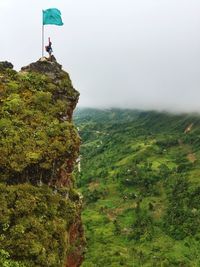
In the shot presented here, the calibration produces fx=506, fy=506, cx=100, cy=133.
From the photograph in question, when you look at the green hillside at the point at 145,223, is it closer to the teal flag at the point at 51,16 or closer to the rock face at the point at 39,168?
the teal flag at the point at 51,16

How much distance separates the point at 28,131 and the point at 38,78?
804cm

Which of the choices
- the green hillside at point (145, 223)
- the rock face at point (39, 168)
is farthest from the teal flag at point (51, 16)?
the green hillside at point (145, 223)

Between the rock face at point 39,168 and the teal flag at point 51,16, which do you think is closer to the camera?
the rock face at point 39,168

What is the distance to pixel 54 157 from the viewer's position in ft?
122

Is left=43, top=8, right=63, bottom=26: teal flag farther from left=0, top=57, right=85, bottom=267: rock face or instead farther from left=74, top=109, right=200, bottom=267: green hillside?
left=74, top=109, right=200, bottom=267: green hillside

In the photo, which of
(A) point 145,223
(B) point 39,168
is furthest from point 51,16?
(A) point 145,223

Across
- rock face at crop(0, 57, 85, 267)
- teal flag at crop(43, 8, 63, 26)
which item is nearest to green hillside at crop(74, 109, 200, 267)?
teal flag at crop(43, 8, 63, 26)

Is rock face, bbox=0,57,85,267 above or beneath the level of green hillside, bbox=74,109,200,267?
above

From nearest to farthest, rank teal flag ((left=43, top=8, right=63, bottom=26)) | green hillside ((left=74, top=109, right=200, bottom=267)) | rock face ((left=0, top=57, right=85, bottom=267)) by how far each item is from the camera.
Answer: rock face ((left=0, top=57, right=85, bottom=267)) → teal flag ((left=43, top=8, right=63, bottom=26)) → green hillside ((left=74, top=109, right=200, bottom=267))

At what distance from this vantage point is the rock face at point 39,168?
31625 mm

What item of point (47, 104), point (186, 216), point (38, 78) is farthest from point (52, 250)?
point (186, 216)

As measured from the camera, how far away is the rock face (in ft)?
104

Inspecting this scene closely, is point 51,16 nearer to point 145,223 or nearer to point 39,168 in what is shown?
point 39,168

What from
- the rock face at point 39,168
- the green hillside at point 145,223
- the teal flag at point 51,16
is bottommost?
the green hillside at point 145,223
